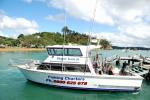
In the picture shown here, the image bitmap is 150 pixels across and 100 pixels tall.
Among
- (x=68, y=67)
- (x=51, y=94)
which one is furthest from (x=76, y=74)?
(x=51, y=94)

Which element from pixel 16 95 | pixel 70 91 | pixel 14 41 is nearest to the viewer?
pixel 16 95

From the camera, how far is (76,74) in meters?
21.1

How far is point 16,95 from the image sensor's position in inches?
797

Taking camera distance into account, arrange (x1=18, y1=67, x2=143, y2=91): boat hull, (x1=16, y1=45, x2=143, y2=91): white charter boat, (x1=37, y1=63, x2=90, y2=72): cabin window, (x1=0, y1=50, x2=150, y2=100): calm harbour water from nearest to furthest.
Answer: (x1=0, y1=50, x2=150, y2=100): calm harbour water, (x1=18, y1=67, x2=143, y2=91): boat hull, (x1=16, y1=45, x2=143, y2=91): white charter boat, (x1=37, y1=63, x2=90, y2=72): cabin window

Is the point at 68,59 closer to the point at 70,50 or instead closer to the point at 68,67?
the point at 68,67

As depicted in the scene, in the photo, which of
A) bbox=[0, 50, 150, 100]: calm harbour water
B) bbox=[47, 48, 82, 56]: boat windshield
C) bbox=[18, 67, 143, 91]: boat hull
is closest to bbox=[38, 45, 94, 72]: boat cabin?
bbox=[47, 48, 82, 56]: boat windshield

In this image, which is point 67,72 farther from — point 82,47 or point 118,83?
point 118,83

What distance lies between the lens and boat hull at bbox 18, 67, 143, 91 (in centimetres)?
2080

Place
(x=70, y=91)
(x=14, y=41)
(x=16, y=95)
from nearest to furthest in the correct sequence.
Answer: (x=16, y=95) < (x=70, y=91) < (x=14, y=41)

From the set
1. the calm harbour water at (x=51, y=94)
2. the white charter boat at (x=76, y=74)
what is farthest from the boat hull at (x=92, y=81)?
the calm harbour water at (x=51, y=94)

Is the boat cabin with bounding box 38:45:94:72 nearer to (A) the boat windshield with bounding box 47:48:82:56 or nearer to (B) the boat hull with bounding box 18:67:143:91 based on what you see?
(A) the boat windshield with bounding box 47:48:82:56

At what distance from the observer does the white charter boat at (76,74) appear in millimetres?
20906

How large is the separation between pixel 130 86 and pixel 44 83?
699 centimetres

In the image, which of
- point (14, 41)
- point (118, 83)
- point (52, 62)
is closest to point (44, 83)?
point (52, 62)
